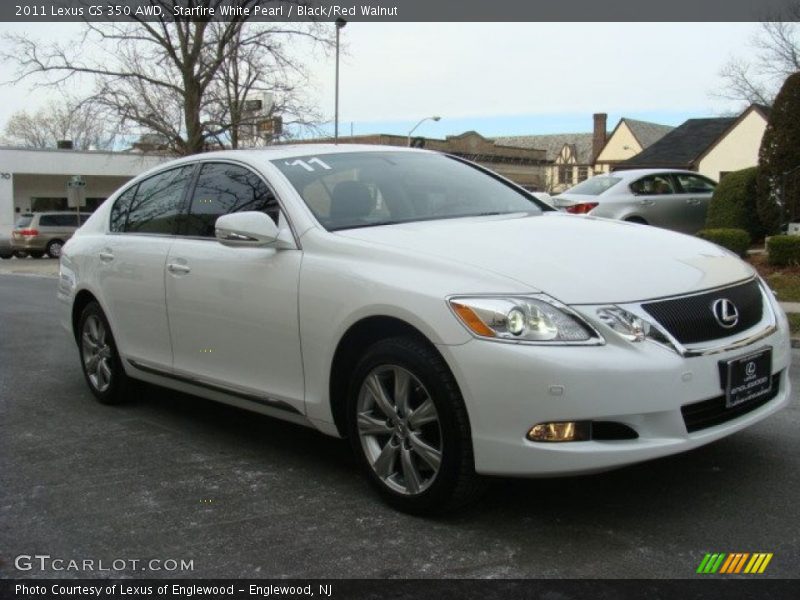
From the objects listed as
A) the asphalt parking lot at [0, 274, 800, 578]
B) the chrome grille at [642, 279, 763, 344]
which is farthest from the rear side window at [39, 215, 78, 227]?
the chrome grille at [642, 279, 763, 344]

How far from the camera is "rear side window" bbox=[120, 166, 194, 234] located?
17.0 ft

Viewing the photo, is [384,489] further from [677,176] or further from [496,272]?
[677,176]

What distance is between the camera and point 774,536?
3.28 meters

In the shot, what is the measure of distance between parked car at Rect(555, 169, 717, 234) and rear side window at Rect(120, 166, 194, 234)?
26.8 feet

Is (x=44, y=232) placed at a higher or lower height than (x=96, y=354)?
lower

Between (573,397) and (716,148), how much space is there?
48.6m

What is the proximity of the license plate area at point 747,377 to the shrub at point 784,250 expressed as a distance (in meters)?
9.18

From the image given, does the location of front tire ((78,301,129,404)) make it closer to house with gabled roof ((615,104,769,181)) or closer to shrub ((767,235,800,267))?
shrub ((767,235,800,267))

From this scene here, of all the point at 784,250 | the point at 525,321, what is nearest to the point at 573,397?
the point at 525,321

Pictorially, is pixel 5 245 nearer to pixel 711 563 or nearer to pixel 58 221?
pixel 58 221

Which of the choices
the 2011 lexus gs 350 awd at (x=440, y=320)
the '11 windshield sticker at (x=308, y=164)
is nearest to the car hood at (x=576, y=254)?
the 2011 lexus gs 350 awd at (x=440, y=320)

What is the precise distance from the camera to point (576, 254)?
3.61 metres

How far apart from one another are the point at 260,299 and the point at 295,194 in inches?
22.9

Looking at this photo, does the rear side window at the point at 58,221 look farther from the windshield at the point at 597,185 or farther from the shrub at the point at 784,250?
the shrub at the point at 784,250
